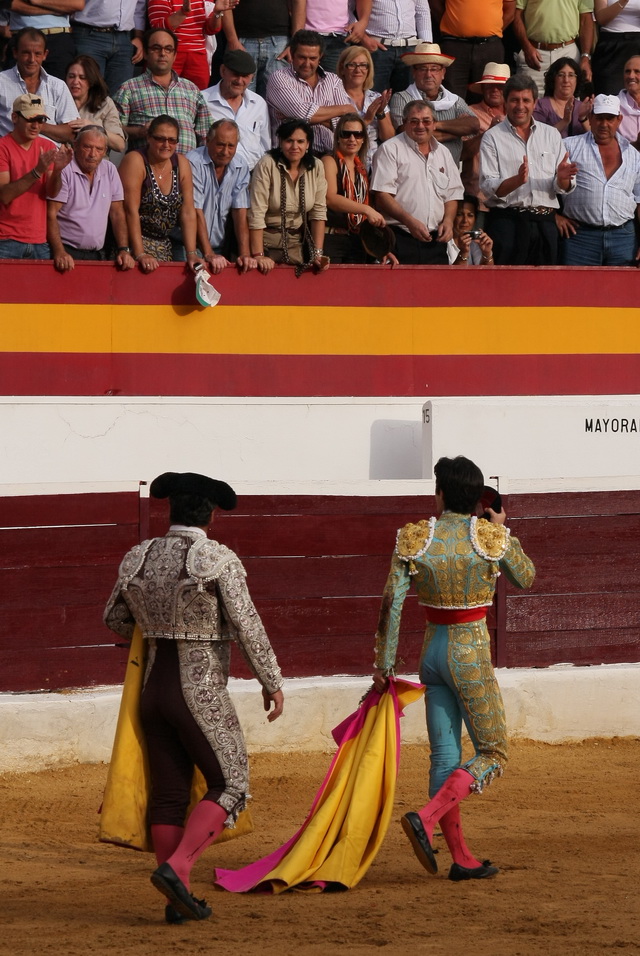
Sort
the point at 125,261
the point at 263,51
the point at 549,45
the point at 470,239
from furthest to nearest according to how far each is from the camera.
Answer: the point at 549,45, the point at 263,51, the point at 470,239, the point at 125,261

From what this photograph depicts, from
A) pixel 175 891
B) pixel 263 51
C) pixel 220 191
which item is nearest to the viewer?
pixel 175 891

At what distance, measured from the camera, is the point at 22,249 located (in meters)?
7.64

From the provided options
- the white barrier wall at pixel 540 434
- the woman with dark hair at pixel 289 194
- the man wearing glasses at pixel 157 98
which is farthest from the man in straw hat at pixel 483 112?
the man wearing glasses at pixel 157 98

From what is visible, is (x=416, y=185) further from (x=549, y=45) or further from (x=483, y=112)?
(x=549, y=45)

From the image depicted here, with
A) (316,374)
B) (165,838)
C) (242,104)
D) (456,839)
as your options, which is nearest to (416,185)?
(242,104)

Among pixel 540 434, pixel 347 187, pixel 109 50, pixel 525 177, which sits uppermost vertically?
pixel 109 50

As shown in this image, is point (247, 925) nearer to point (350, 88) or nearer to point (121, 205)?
point (121, 205)

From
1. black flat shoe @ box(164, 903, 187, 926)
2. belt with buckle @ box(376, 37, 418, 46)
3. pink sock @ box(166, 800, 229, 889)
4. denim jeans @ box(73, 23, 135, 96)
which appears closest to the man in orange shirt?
belt with buckle @ box(376, 37, 418, 46)

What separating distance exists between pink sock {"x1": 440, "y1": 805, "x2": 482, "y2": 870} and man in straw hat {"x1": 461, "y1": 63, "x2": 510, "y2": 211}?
504 cm

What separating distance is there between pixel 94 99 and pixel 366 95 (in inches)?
70.1

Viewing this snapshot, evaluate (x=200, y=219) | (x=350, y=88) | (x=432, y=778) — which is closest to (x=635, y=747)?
(x=432, y=778)

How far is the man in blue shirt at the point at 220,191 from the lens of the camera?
7.80m

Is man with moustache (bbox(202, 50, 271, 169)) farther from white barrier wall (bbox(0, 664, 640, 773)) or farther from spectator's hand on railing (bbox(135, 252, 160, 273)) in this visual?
white barrier wall (bbox(0, 664, 640, 773))

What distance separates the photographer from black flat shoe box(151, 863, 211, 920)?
3.90 meters
